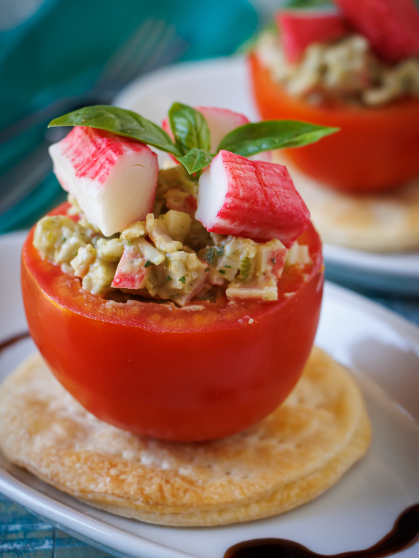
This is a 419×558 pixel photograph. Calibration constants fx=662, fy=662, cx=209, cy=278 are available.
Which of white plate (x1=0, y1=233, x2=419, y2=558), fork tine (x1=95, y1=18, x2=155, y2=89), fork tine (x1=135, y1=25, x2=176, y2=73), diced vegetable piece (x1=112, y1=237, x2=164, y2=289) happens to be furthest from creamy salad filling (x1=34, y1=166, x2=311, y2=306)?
fork tine (x1=135, y1=25, x2=176, y2=73)

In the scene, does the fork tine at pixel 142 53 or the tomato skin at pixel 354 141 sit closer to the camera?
the tomato skin at pixel 354 141

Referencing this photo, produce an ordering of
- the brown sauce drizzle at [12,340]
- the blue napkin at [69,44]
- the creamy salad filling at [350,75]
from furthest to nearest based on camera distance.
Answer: the blue napkin at [69,44], the creamy salad filling at [350,75], the brown sauce drizzle at [12,340]

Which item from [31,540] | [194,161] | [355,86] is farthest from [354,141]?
[31,540]

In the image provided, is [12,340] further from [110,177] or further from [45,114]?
[45,114]

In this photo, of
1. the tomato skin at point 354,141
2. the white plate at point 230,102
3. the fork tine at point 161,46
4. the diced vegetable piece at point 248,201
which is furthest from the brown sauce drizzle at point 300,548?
the fork tine at point 161,46

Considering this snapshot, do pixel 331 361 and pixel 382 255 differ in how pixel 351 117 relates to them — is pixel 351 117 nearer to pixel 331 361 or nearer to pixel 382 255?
pixel 382 255

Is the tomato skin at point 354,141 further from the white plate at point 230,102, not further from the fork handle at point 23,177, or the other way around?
the fork handle at point 23,177
